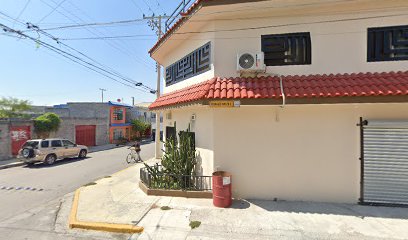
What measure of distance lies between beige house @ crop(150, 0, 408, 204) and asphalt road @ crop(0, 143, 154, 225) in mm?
5987

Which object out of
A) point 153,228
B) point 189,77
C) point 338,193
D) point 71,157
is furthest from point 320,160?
point 71,157

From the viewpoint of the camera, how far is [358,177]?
21.4 ft

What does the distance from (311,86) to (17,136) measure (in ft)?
64.8

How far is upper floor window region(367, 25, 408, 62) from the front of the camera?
6.66 metres

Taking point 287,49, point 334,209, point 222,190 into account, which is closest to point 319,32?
point 287,49

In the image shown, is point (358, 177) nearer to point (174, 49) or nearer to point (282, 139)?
point (282, 139)

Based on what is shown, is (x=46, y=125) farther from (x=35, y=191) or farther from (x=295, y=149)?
(x=295, y=149)

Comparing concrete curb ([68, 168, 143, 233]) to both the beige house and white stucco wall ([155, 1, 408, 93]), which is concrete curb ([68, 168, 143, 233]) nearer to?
the beige house

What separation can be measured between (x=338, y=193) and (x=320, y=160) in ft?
3.58

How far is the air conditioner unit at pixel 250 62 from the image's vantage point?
22.0 ft

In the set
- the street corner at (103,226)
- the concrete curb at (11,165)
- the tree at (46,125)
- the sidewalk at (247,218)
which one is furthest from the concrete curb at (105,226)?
the tree at (46,125)

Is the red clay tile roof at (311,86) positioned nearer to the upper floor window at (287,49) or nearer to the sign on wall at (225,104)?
the sign on wall at (225,104)

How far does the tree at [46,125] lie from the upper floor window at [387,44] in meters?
21.6

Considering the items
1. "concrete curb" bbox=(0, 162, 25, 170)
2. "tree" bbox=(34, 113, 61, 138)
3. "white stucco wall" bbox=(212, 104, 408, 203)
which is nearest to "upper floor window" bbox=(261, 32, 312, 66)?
"white stucco wall" bbox=(212, 104, 408, 203)
